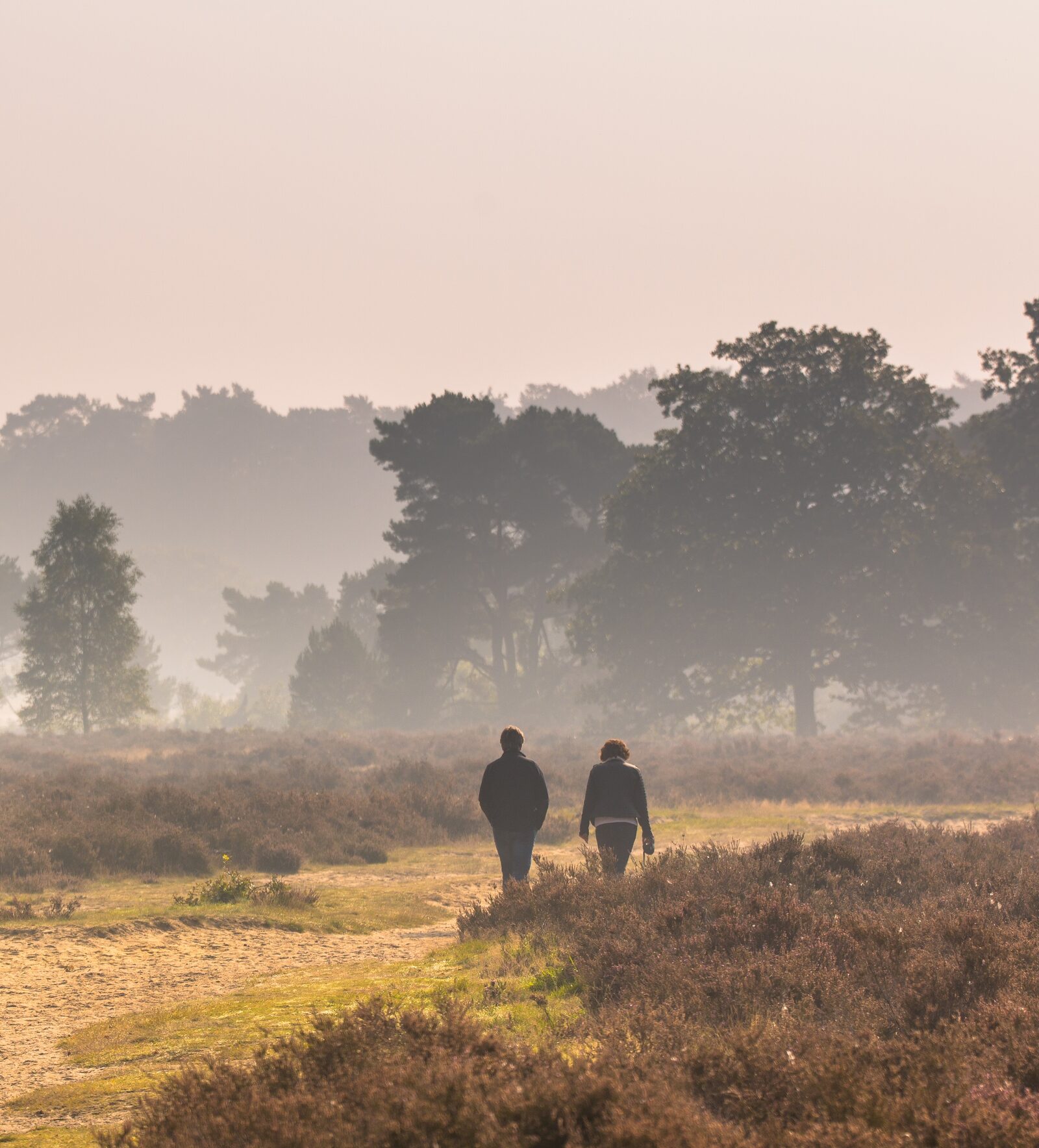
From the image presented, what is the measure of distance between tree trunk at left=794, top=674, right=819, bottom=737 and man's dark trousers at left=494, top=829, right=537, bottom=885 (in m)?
29.5

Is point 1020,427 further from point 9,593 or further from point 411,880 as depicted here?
point 9,593

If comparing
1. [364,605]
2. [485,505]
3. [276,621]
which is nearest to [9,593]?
[276,621]

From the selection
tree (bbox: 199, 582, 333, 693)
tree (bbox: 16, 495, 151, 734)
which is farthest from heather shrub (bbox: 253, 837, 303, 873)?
tree (bbox: 199, 582, 333, 693)

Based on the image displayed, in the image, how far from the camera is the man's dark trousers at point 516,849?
1052 centimetres

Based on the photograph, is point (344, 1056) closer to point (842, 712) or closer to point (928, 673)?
point (928, 673)

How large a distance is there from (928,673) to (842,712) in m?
35.0

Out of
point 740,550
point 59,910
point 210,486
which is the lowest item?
point 59,910

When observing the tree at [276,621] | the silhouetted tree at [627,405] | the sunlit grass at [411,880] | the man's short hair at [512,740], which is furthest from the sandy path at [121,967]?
the silhouetted tree at [627,405]

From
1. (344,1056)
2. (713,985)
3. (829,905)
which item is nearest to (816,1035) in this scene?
(713,985)

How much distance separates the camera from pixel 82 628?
45.4 m

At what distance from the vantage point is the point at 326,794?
1888 cm

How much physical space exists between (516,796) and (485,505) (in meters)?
40.7

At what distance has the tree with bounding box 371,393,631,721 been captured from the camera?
164 ft

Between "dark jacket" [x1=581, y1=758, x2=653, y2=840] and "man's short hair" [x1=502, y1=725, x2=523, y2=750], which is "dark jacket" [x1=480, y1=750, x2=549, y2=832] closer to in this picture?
"man's short hair" [x1=502, y1=725, x2=523, y2=750]
